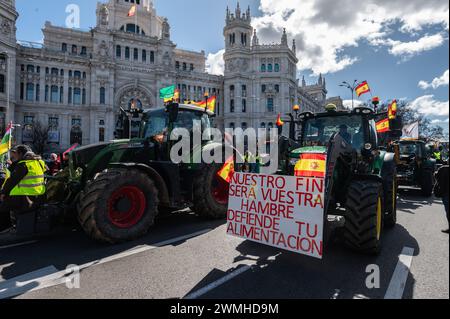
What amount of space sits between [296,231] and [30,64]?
57115 mm

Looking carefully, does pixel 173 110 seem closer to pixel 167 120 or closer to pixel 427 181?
pixel 167 120

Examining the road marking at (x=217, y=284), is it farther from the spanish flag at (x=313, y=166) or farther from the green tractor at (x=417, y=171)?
the green tractor at (x=417, y=171)

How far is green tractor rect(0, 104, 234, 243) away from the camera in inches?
178

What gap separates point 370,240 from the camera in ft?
13.0

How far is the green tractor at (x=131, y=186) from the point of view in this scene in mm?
4527

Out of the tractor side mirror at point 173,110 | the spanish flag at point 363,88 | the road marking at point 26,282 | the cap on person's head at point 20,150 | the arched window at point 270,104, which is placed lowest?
the road marking at point 26,282

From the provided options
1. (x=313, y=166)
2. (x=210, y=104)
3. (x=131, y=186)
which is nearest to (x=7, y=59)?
(x=210, y=104)

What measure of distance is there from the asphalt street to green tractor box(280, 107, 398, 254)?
0.54m

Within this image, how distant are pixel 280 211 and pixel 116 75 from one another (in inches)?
2117

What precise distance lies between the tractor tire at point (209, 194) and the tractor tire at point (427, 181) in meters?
9.24

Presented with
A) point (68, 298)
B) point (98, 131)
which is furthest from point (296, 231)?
point (98, 131)

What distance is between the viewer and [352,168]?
4867 millimetres

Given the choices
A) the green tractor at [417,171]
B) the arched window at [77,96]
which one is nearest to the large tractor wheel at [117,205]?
the green tractor at [417,171]
